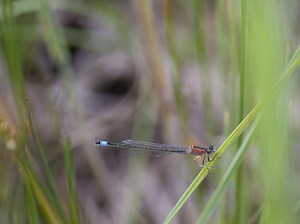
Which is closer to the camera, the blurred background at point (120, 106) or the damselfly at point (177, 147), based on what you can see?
the damselfly at point (177, 147)

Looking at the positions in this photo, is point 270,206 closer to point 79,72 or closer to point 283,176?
point 283,176

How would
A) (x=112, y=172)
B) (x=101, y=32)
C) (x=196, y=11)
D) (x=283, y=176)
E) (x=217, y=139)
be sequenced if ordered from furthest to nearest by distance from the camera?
(x=101, y=32) → (x=112, y=172) → (x=217, y=139) → (x=196, y=11) → (x=283, y=176)

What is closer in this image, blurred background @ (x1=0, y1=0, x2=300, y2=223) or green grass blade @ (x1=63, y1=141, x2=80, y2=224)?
green grass blade @ (x1=63, y1=141, x2=80, y2=224)

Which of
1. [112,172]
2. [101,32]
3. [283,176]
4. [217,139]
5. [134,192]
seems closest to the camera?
[283,176]

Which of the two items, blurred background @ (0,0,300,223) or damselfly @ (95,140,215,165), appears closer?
damselfly @ (95,140,215,165)

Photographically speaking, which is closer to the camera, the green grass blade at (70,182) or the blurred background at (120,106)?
the green grass blade at (70,182)

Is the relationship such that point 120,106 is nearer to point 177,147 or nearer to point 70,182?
point 177,147

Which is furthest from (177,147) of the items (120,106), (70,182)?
(120,106)

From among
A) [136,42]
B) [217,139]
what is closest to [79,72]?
[136,42]
